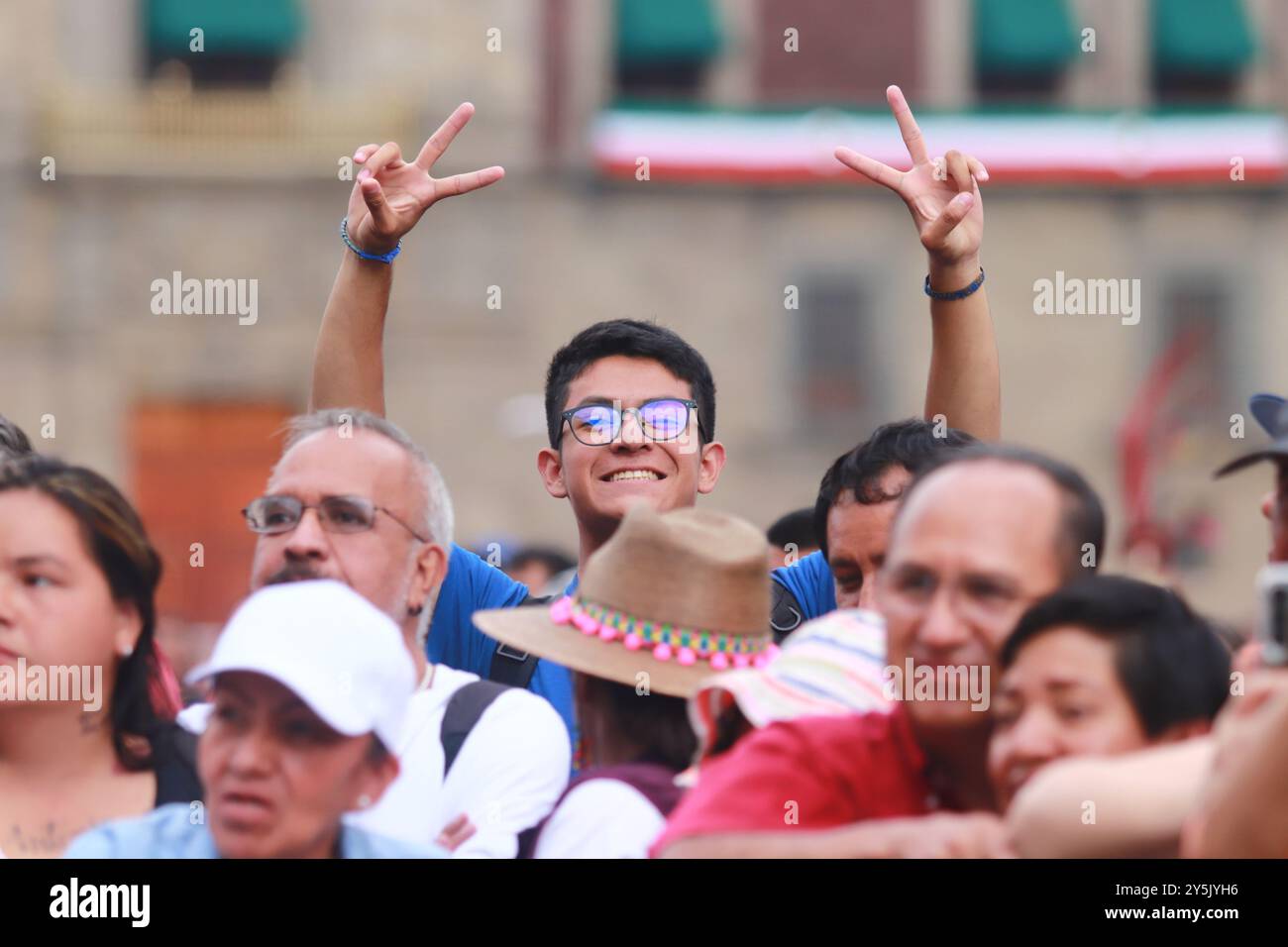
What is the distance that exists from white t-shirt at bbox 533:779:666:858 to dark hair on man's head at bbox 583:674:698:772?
19 centimetres

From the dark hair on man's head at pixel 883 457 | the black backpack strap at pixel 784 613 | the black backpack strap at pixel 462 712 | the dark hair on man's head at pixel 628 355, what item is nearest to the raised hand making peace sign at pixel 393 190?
the dark hair on man's head at pixel 628 355

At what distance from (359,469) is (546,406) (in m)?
0.96


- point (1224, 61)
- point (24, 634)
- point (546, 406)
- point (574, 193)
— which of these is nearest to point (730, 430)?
point (574, 193)

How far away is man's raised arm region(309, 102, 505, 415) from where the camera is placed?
187 inches

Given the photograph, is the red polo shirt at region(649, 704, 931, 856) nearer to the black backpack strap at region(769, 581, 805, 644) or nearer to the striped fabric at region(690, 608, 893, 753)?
the striped fabric at region(690, 608, 893, 753)

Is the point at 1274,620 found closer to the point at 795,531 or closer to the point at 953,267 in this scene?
the point at 953,267

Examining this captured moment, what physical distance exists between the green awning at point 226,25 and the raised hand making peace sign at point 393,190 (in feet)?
61.0

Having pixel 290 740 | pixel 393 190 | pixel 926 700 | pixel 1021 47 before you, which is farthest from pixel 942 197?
pixel 1021 47

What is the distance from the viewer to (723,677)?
3393mm

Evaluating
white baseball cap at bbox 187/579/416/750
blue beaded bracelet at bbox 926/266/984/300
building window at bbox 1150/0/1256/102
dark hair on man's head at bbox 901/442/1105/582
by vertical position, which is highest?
building window at bbox 1150/0/1256/102

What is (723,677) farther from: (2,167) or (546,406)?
(2,167)

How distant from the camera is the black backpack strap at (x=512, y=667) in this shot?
14.9ft

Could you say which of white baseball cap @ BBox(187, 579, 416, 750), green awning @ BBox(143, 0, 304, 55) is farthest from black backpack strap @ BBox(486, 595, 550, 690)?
green awning @ BBox(143, 0, 304, 55)

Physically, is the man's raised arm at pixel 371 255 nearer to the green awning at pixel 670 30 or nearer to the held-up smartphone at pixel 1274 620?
the held-up smartphone at pixel 1274 620
